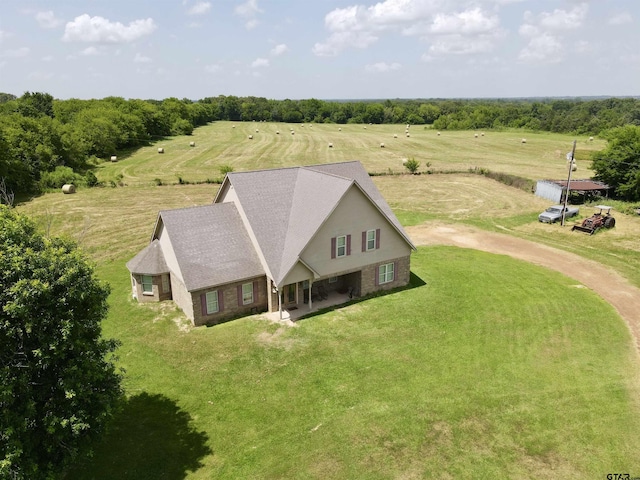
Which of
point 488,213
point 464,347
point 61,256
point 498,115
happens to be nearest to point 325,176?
point 464,347

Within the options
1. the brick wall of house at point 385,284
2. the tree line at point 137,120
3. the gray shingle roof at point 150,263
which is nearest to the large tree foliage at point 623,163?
the brick wall of house at point 385,284

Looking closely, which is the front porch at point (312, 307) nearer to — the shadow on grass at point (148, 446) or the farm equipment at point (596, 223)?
the shadow on grass at point (148, 446)

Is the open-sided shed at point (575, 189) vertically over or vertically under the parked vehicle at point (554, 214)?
over

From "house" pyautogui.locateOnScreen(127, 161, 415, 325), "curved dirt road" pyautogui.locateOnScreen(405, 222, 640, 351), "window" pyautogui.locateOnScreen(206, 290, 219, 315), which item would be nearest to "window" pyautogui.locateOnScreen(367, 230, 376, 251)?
"house" pyautogui.locateOnScreen(127, 161, 415, 325)

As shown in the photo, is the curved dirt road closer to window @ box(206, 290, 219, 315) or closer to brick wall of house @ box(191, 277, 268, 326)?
brick wall of house @ box(191, 277, 268, 326)

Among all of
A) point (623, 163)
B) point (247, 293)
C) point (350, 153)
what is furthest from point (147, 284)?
point (350, 153)

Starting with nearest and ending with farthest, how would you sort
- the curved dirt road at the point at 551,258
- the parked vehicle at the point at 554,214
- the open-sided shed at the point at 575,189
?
1. the curved dirt road at the point at 551,258
2. the parked vehicle at the point at 554,214
3. the open-sided shed at the point at 575,189
